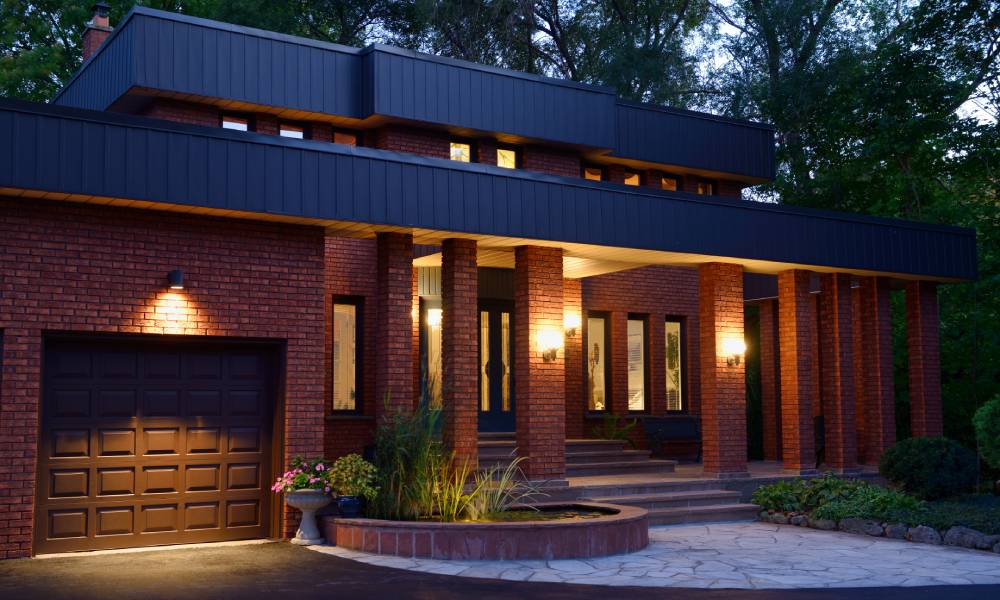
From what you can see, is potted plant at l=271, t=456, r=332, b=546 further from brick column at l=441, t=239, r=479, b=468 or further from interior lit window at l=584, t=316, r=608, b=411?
interior lit window at l=584, t=316, r=608, b=411

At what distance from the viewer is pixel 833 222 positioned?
16.6 meters

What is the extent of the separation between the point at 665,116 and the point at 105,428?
12994mm

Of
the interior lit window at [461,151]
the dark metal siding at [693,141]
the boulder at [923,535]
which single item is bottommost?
the boulder at [923,535]

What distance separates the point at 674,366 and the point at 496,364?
5.03m

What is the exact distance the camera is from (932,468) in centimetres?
1474

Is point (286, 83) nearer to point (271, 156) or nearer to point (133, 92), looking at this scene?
point (133, 92)

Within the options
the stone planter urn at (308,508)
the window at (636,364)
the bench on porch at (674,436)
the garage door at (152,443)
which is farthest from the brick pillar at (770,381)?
the garage door at (152,443)

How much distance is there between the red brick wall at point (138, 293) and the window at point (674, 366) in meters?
10.6

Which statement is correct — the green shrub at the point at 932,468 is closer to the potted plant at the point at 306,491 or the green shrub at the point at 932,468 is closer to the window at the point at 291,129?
the potted plant at the point at 306,491

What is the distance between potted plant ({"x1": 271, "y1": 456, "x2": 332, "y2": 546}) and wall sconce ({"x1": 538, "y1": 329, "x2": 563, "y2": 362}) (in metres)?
3.71

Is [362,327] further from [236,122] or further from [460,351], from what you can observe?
[236,122]

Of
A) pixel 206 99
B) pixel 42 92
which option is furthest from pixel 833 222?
pixel 42 92

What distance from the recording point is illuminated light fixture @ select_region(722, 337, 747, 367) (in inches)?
623

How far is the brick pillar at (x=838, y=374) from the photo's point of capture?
17.1 m
